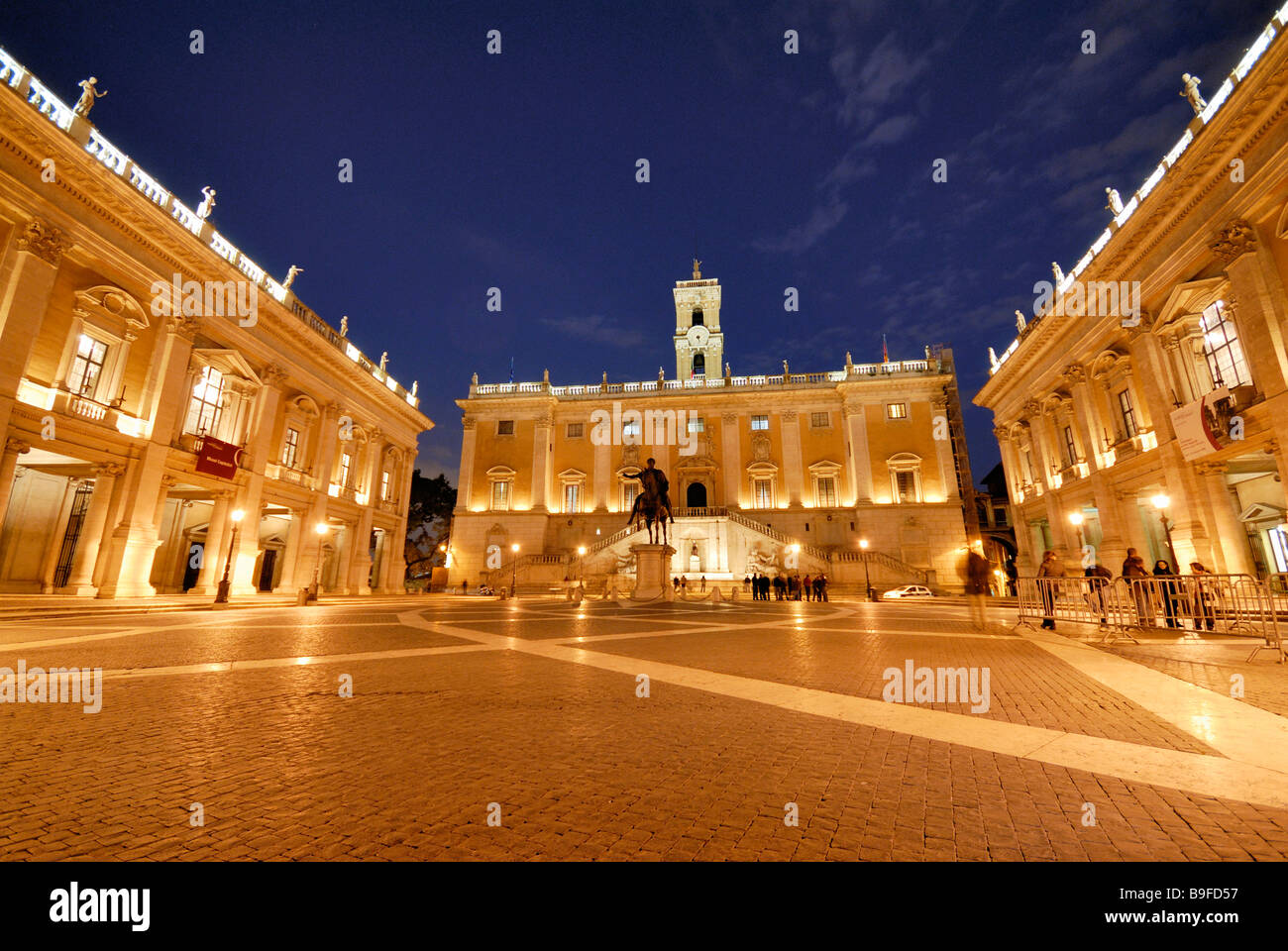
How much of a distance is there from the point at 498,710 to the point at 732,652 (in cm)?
358

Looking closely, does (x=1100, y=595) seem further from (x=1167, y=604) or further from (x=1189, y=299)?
(x=1189, y=299)

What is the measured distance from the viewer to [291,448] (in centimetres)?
2319

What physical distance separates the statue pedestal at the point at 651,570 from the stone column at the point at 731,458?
17440 mm

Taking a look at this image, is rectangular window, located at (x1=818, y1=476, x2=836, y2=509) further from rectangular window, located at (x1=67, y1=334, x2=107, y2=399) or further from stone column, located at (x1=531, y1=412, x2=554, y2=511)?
rectangular window, located at (x1=67, y1=334, x2=107, y2=399)

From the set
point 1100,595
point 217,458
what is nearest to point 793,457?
point 1100,595

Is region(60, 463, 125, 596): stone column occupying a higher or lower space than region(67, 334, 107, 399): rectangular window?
lower

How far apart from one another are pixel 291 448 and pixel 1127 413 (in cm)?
3551

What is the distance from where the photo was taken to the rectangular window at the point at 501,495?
1484 inches

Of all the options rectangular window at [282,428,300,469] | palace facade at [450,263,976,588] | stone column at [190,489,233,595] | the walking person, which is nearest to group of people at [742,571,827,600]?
palace facade at [450,263,976,588]

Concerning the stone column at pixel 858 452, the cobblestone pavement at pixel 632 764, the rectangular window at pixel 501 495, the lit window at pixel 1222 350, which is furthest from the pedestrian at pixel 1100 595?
the rectangular window at pixel 501 495

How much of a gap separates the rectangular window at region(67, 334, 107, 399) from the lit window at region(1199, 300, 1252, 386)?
33.5m

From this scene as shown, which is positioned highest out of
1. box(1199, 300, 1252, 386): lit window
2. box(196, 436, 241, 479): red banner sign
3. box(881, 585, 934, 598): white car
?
box(1199, 300, 1252, 386): lit window

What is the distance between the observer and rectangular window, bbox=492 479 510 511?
124ft
